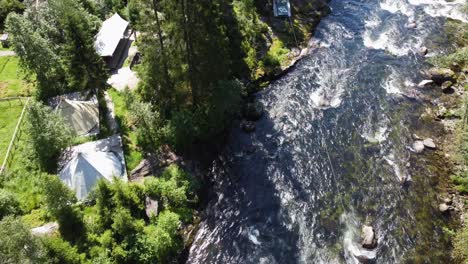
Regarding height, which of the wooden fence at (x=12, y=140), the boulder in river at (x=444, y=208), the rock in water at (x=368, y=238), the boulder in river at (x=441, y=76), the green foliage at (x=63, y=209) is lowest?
the boulder in river at (x=444, y=208)

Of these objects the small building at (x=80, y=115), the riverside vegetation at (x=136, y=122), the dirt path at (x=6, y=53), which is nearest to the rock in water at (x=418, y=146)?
the riverside vegetation at (x=136, y=122)

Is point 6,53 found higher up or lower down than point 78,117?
higher up

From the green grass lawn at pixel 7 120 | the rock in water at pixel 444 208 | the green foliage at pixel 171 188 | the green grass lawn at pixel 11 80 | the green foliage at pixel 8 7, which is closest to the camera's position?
the rock in water at pixel 444 208

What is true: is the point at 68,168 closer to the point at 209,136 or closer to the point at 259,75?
the point at 209,136

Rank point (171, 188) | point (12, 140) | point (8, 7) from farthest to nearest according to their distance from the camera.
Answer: point (8, 7), point (12, 140), point (171, 188)

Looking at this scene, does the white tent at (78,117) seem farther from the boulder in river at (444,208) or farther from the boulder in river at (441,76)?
the boulder in river at (441,76)

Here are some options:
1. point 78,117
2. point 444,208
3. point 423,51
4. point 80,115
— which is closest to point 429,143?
point 444,208

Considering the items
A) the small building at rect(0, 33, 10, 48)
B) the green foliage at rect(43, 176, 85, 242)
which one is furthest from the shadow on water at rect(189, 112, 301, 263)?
the small building at rect(0, 33, 10, 48)

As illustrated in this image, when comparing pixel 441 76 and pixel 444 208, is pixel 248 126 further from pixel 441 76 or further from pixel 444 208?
pixel 441 76

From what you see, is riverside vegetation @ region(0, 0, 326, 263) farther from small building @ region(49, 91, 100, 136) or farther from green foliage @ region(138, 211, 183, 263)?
small building @ region(49, 91, 100, 136)
